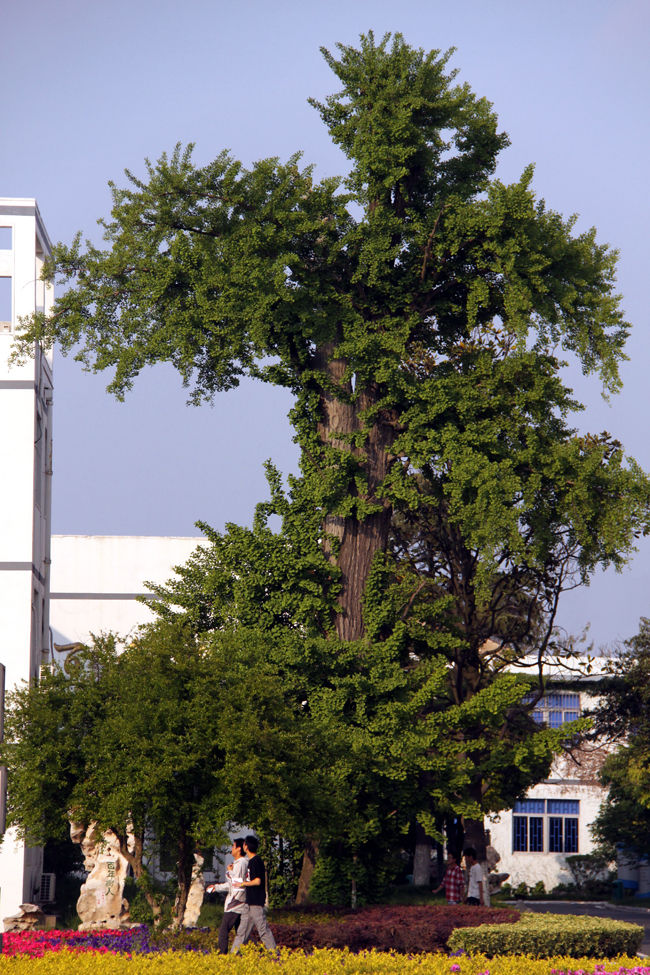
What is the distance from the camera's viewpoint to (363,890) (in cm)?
2391

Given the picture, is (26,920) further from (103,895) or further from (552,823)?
(552,823)

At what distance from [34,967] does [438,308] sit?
1718cm

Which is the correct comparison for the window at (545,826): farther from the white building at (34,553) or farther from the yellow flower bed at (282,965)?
the yellow flower bed at (282,965)

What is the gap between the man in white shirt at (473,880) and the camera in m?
22.7

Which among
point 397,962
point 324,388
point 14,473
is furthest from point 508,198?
point 397,962

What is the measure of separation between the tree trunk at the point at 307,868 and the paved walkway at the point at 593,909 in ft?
48.3

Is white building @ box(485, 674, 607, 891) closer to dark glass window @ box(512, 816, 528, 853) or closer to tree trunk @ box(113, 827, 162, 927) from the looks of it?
dark glass window @ box(512, 816, 528, 853)

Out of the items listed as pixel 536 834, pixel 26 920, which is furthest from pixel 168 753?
pixel 536 834

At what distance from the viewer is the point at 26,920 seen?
953 inches

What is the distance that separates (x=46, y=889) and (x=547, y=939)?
15557 mm

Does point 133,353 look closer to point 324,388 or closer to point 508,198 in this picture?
point 324,388

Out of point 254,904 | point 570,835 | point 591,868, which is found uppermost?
point 254,904

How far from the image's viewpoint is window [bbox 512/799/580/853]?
54.2 m

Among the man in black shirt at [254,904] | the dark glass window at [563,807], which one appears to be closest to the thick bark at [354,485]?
the man in black shirt at [254,904]
